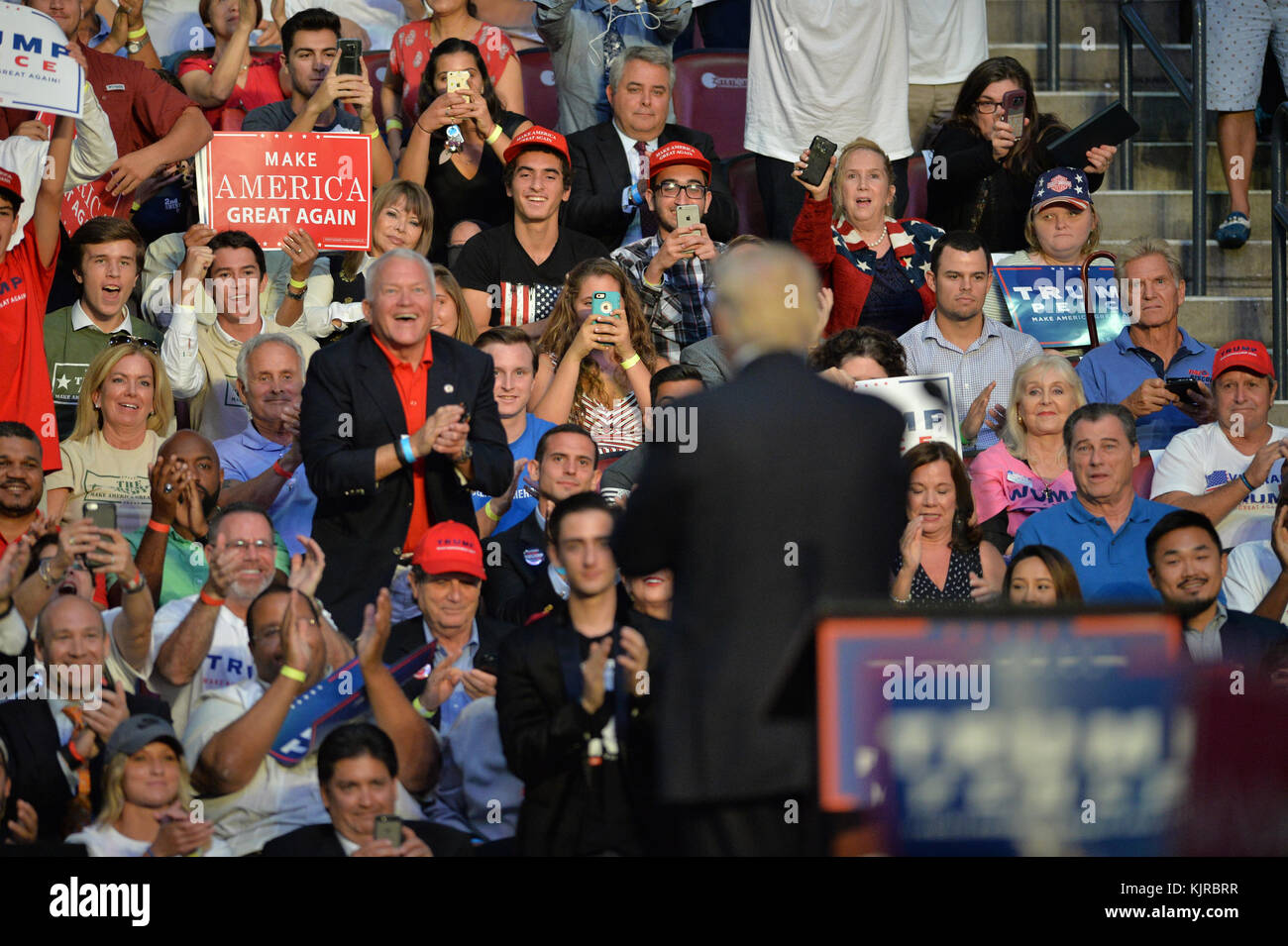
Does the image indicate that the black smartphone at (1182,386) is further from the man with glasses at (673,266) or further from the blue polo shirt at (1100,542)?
the man with glasses at (673,266)

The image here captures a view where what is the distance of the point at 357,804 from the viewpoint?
4.85 m

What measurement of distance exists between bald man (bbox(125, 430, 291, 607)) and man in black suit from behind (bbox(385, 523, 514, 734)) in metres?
0.59

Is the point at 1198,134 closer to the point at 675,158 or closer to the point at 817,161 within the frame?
the point at 817,161

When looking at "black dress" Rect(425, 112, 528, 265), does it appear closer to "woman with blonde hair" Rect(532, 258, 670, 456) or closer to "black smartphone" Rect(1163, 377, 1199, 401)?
"woman with blonde hair" Rect(532, 258, 670, 456)

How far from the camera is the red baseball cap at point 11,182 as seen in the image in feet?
20.8

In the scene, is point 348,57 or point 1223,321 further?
point 1223,321

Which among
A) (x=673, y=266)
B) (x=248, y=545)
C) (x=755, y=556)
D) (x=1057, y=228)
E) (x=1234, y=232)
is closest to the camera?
(x=755, y=556)

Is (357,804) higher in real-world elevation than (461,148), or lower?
lower

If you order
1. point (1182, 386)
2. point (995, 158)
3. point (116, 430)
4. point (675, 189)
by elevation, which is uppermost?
point (995, 158)

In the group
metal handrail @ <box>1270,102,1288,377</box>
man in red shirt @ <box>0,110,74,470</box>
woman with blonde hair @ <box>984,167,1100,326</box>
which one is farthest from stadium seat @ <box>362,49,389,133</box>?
metal handrail @ <box>1270,102,1288,377</box>

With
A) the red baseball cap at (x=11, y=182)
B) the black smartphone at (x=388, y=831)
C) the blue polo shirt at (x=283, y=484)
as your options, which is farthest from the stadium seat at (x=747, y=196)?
the black smartphone at (x=388, y=831)

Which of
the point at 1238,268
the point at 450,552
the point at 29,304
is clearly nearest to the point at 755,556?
the point at 450,552

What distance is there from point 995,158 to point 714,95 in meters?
1.79
